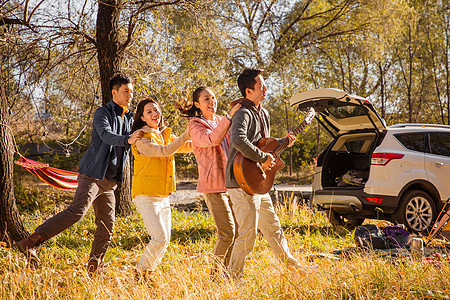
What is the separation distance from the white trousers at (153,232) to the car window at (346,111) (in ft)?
12.3

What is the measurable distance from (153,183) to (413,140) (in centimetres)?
443

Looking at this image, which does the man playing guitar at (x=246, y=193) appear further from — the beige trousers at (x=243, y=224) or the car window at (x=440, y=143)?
the car window at (x=440, y=143)

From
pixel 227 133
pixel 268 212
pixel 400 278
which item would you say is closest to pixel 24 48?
pixel 227 133

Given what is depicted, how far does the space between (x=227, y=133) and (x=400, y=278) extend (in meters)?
1.77

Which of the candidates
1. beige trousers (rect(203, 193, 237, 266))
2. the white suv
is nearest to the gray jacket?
beige trousers (rect(203, 193, 237, 266))

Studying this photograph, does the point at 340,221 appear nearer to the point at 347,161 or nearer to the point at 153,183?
the point at 347,161

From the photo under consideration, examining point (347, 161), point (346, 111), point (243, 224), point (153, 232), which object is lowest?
point (153, 232)

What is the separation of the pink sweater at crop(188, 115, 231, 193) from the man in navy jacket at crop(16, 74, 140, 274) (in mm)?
580

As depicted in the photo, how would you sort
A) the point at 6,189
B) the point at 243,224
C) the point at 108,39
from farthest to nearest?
the point at 108,39, the point at 6,189, the point at 243,224

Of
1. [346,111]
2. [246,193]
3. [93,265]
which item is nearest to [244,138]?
[246,193]

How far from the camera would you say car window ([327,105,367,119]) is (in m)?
6.54

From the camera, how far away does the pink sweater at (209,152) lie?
3764 millimetres

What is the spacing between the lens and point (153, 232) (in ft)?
12.3

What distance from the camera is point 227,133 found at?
13.1ft
